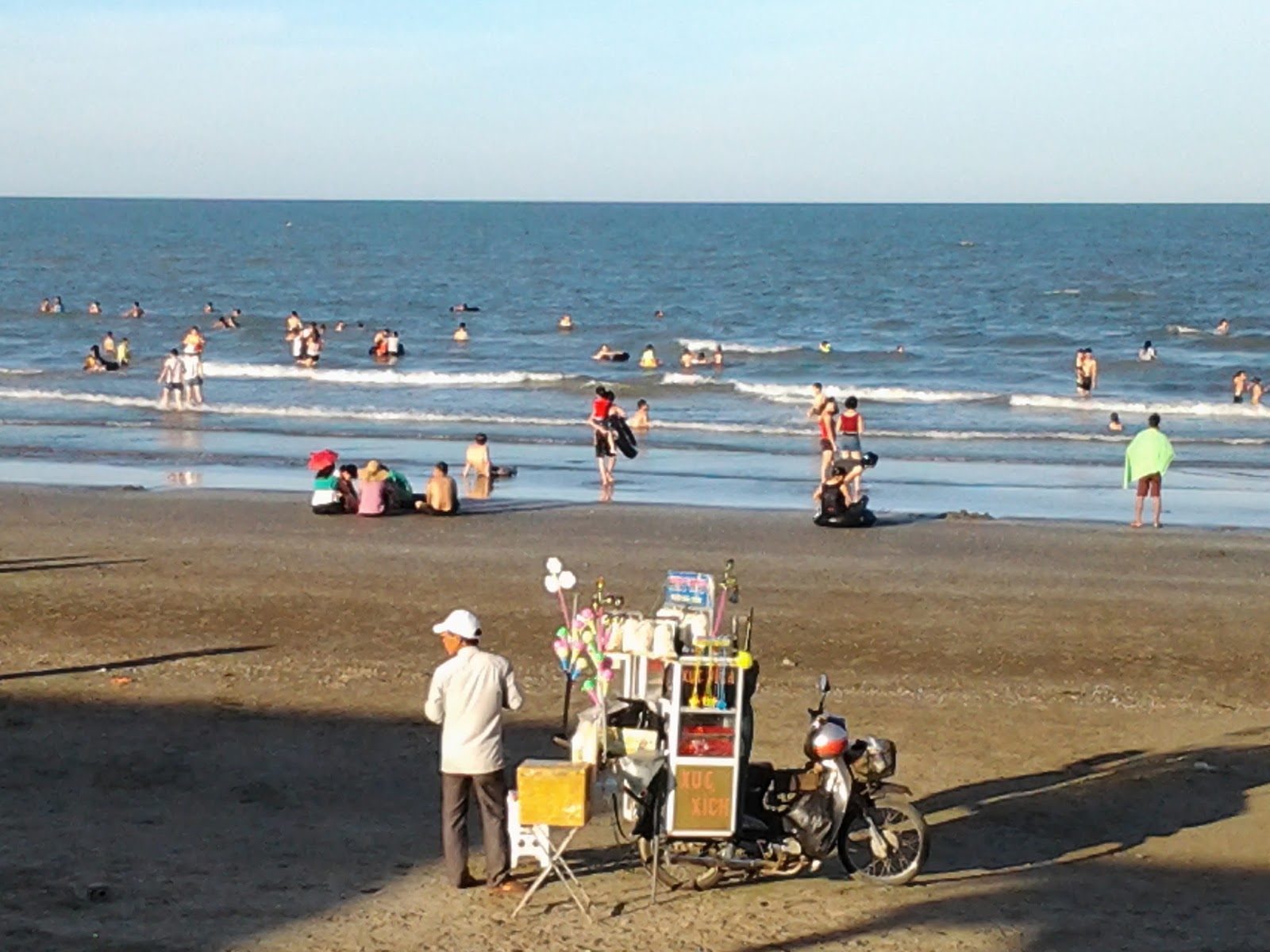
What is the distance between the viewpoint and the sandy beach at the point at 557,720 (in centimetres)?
817

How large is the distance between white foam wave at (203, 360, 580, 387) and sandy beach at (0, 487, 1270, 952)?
2266cm

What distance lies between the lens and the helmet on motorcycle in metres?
8.55

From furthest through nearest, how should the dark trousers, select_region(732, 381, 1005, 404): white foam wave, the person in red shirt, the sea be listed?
select_region(732, 381, 1005, 404): white foam wave, the sea, the person in red shirt, the dark trousers

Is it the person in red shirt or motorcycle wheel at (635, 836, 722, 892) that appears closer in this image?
motorcycle wheel at (635, 836, 722, 892)

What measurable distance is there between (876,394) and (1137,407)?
226 inches

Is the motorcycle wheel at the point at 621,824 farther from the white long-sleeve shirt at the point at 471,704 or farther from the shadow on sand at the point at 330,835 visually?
the white long-sleeve shirt at the point at 471,704

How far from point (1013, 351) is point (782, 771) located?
44.7 metres

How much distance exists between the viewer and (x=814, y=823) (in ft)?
27.9

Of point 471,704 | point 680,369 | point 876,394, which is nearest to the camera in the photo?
point 471,704

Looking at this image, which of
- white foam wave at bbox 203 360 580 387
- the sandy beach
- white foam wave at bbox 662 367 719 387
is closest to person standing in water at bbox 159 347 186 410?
white foam wave at bbox 203 360 580 387

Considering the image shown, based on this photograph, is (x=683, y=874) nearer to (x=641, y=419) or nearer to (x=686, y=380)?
(x=641, y=419)

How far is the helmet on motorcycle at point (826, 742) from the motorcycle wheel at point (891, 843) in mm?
316

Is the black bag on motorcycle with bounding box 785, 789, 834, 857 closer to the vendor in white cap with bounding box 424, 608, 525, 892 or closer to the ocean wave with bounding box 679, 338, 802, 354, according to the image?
the vendor in white cap with bounding box 424, 608, 525, 892

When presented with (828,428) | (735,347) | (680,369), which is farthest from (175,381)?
(735,347)
